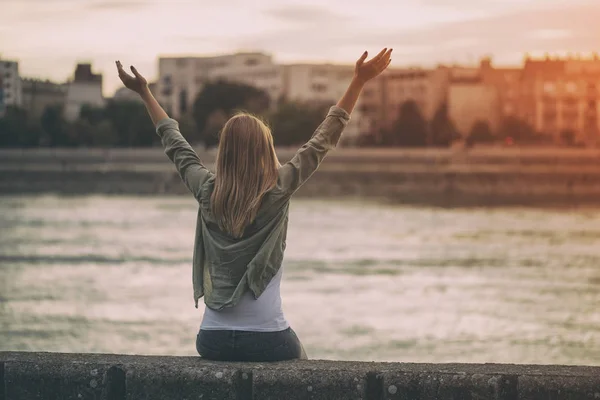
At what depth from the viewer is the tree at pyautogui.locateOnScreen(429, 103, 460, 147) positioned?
118375 mm

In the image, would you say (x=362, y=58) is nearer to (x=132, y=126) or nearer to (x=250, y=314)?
(x=250, y=314)

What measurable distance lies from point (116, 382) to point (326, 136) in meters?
1.12

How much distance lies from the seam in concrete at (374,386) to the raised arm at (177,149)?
89cm

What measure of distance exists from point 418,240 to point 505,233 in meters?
5.62

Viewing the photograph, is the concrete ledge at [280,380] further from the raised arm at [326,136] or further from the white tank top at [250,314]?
the raised arm at [326,136]

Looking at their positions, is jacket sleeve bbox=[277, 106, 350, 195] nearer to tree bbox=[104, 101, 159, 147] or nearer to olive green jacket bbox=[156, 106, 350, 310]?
olive green jacket bbox=[156, 106, 350, 310]

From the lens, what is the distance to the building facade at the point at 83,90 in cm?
13912

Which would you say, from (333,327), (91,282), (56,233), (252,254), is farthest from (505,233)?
(252,254)

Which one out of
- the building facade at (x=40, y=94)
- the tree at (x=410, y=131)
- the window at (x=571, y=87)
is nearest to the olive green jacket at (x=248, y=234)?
the tree at (x=410, y=131)

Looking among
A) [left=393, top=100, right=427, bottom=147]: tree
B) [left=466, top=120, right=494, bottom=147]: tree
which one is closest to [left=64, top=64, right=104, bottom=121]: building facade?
[left=393, top=100, right=427, bottom=147]: tree

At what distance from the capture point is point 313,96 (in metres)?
138

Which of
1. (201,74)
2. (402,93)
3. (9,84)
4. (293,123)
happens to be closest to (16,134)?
(293,123)

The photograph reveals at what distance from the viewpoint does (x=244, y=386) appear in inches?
170

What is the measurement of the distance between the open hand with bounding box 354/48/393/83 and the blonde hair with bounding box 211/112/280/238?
0.40 metres
